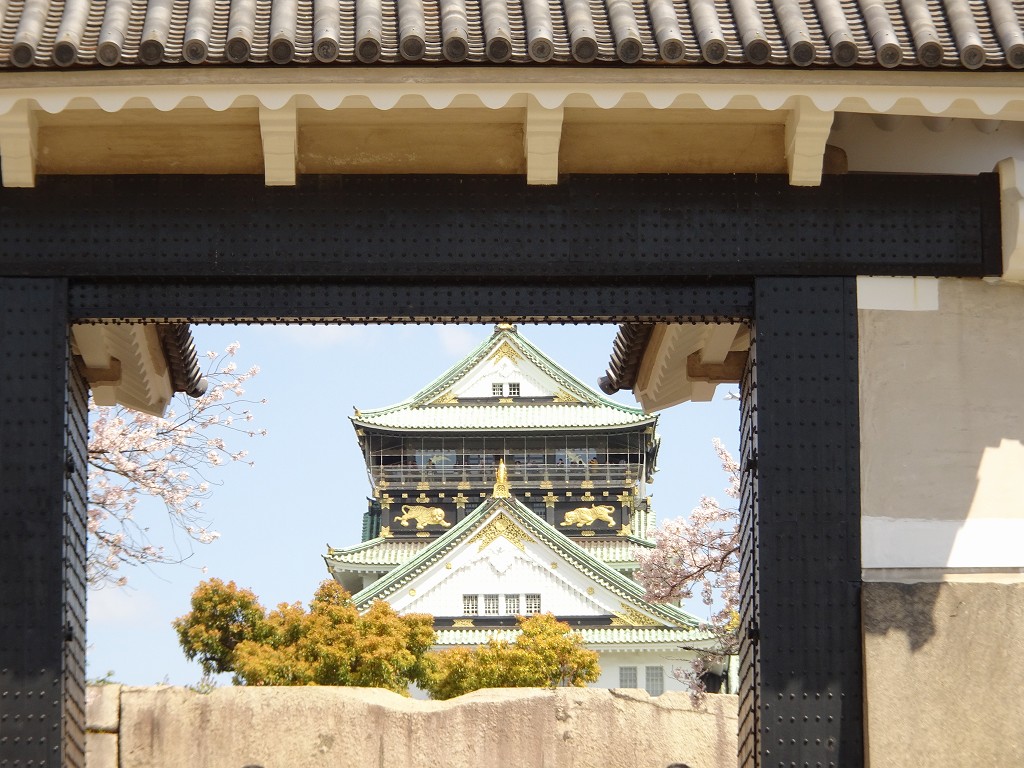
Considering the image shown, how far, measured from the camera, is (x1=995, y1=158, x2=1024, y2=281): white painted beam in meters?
6.99

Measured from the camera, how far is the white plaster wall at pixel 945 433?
271 inches

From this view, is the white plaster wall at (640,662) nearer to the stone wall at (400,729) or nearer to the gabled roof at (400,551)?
the gabled roof at (400,551)

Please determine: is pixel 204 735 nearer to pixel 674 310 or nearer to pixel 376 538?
pixel 674 310

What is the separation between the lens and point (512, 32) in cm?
654

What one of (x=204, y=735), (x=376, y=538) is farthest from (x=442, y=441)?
(x=204, y=735)

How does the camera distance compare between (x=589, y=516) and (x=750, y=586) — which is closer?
(x=750, y=586)

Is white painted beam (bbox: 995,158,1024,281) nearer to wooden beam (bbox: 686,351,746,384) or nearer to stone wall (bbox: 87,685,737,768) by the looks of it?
wooden beam (bbox: 686,351,746,384)

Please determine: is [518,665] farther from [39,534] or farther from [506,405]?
[39,534]

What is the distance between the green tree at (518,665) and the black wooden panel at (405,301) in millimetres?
19282

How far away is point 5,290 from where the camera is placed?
22.8 feet

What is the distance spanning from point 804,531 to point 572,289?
4.95 feet

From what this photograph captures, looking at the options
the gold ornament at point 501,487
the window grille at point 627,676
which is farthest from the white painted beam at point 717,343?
the window grille at point 627,676

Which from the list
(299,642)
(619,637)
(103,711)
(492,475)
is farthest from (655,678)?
(103,711)

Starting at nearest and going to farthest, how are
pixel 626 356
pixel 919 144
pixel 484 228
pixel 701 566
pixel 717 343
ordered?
pixel 484 228 < pixel 919 144 < pixel 717 343 < pixel 626 356 < pixel 701 566
